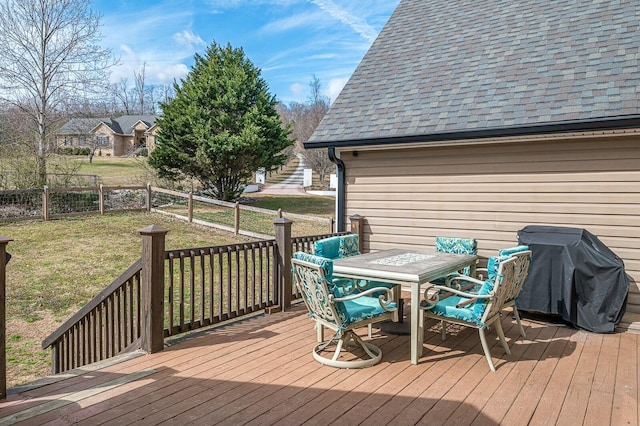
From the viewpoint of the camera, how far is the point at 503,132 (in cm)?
491

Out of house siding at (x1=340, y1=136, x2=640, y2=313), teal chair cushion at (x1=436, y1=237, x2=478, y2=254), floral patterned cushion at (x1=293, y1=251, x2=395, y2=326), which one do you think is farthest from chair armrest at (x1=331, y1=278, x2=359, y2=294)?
house siding at (x1=340, y1=136, x2=640, y2=313)

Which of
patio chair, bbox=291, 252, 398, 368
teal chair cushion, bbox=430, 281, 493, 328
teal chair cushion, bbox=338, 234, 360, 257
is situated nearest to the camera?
patio chair, bbox=291, 252, 398, 368

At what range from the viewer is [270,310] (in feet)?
15.9

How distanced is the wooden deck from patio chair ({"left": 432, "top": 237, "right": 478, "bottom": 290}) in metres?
0.99

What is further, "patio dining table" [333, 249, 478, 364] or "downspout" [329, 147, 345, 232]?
"downspout" [329, 147, 345, 232]

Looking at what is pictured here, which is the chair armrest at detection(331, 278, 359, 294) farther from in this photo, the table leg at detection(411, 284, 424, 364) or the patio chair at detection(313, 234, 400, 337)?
the table leg at detection(411, 284, 424, 364)

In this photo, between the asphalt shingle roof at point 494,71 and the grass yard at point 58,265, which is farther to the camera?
the grass yard at point 58,265

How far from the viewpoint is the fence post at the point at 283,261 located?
4852mm

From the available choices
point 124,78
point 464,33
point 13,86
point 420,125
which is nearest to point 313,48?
point 13,86

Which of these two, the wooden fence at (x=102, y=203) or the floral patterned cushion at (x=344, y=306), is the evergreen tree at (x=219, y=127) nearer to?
the wooden fence at (x=102, y=203)

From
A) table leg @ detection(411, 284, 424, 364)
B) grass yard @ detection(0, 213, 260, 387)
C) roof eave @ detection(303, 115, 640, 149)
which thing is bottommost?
grass yard @ detection(0, 213, 260, 387)

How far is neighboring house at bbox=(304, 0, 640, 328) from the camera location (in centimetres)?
459

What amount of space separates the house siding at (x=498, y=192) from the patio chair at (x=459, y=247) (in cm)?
58

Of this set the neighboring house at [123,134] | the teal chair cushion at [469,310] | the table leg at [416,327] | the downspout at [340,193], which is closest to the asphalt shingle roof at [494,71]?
the downspout at [340,193]
